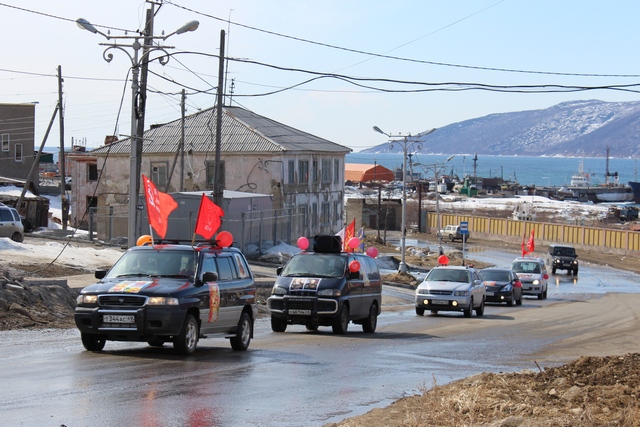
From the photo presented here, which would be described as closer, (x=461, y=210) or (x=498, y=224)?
(x=498, y=224)

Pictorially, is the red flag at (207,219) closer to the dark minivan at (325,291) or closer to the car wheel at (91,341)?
the dark minivan at (325,291)

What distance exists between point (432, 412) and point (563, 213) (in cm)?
12794

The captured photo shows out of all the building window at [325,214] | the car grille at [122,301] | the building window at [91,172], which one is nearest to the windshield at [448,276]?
the car grille at [122,301]

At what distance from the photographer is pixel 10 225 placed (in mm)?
38562

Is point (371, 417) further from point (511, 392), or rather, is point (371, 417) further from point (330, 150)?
point (330, 150)

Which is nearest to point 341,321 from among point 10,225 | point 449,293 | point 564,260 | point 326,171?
point 449,293

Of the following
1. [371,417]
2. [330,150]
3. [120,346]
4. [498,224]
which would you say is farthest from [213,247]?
[498,224]

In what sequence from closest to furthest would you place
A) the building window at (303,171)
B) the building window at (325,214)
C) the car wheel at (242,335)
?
the car wheel at (242,335) < the building window at (303,171) < the building window at (325,214)

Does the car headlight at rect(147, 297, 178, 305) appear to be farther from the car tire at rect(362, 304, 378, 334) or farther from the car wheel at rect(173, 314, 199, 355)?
the car tire at rect(362, 304, 378, 334)

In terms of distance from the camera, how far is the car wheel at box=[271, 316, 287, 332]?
21.2m

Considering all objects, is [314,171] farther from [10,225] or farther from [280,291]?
[280,291]

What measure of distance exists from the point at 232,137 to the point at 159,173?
514 centimetres

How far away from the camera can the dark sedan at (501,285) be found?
3684cm

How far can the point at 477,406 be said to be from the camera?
9234 millimetres
